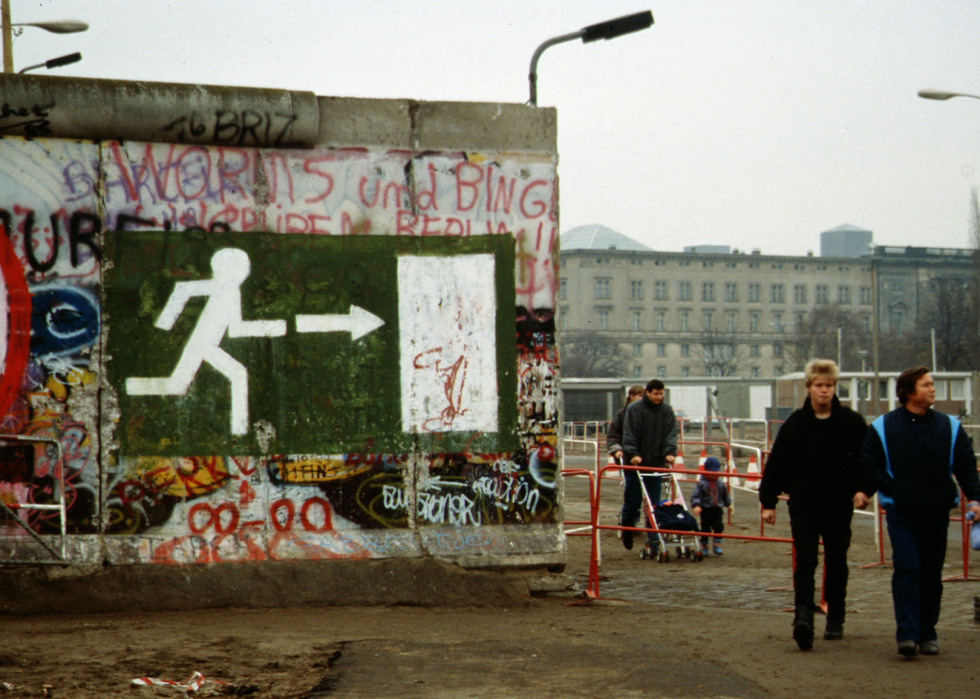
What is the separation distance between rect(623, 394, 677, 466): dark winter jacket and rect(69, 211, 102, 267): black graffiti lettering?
5.80 metres

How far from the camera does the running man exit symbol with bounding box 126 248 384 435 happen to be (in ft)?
28.4

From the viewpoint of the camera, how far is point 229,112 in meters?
8.73

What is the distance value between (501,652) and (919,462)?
2607 mm

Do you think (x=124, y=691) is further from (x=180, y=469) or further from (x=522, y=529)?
(x=522, y=529)

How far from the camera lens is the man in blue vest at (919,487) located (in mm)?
7117

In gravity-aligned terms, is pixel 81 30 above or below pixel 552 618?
above

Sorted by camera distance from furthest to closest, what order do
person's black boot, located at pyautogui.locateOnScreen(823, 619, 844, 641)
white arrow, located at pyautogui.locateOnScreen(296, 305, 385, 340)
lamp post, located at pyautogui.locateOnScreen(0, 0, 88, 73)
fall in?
lamp post, located at pyautogui.locateOnScreen(0, 0, 88, 73) < white arrow, located at pyautogui.locateOnScreen(296, 305, 385, 340) < person's black boot, located at pyautogui.locateOnScreen(823, 619, 844, 641)

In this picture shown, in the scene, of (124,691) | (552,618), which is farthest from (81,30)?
(124,691)

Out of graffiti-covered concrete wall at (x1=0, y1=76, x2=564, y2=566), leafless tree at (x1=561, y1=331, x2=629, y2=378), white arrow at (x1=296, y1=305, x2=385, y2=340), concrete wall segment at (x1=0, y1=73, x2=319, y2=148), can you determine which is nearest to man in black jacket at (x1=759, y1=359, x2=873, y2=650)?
graffiti-covered concrete wall at (x1=0, y1=76, x2=564, y2=566)

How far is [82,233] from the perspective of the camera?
857 centimetres

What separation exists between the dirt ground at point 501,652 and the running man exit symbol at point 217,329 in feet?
4.93

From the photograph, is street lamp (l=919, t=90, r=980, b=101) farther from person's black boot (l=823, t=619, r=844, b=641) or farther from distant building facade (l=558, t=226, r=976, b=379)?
distant building facade (l=558, t=226, r=976, b=379)

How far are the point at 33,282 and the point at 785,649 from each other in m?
5.41

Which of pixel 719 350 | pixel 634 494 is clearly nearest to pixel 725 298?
pixel 719 350
